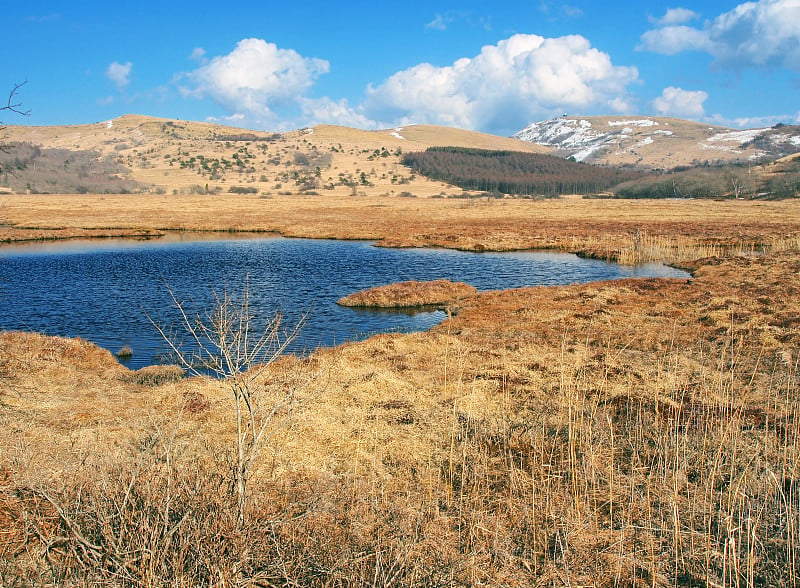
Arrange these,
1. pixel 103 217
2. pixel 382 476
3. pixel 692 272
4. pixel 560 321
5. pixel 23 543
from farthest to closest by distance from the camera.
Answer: pixel 103 217, pixel 692 272, pixel 560 321, pixel 382 476, pixel 23 543

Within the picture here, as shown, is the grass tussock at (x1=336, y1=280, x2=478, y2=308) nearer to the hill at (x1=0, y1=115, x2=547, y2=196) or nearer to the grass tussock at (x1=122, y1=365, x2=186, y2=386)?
the grass tussock at (x1=122, y1=365, x2=186, y2=386)

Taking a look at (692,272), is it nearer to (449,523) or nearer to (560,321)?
(560,321)

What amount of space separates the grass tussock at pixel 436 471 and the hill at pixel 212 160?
9733 cm

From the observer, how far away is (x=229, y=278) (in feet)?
107

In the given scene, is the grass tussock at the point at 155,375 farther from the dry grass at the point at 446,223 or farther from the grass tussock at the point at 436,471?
the dry grass at the point at 446,223

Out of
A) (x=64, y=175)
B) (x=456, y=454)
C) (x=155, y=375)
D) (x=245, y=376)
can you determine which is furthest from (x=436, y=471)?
(x=64, y=175)

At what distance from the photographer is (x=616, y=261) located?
40.2 meters

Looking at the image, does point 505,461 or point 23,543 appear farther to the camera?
point 505,461

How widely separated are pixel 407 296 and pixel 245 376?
46.5ft

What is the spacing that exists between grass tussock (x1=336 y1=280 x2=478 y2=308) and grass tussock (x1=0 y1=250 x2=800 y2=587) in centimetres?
829

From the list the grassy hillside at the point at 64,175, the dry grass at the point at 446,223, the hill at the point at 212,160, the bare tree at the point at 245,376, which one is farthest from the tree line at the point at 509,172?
the bare tree at the point at 245,376

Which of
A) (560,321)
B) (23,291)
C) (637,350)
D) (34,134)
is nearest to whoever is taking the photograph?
(637,350)

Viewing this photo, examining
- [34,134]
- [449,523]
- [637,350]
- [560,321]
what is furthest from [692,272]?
[34,134]

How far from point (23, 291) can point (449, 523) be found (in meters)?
30.1
